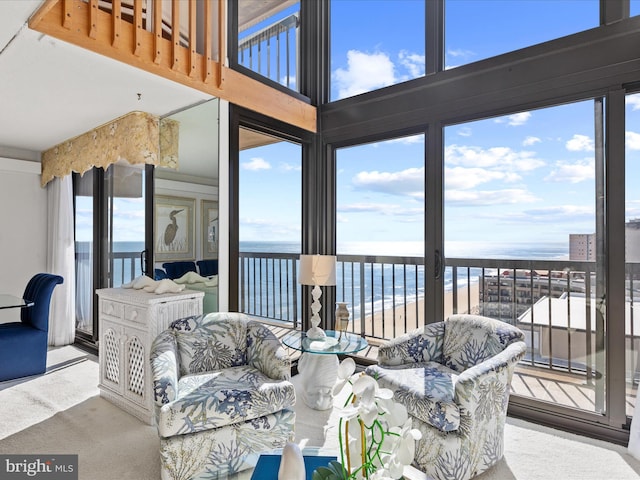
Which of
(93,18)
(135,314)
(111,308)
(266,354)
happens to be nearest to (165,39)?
(93,18)

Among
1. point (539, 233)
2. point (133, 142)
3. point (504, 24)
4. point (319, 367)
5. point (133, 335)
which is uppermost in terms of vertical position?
point (504, 24)

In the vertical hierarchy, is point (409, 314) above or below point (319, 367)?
above

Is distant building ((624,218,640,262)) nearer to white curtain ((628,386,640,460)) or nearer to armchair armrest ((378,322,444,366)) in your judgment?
white curtain ((628,386,640,460))

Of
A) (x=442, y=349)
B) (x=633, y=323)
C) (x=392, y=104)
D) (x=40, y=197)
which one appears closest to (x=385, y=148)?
(x=392, y=104)

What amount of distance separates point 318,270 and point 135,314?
1364 millimetres

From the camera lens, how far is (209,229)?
297cm

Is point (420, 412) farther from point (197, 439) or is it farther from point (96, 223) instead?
point (96, 223)

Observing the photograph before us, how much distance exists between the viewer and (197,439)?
5.98 ft

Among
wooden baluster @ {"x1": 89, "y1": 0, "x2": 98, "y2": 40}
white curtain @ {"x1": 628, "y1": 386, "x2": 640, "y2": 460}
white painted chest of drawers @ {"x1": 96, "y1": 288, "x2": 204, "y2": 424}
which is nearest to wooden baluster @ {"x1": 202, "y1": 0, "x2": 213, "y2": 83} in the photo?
wooden baluster @ {"x1": 89, "y1": 0, "x2": 98, "y2": 40}

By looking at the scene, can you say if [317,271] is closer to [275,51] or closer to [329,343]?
[329,343]

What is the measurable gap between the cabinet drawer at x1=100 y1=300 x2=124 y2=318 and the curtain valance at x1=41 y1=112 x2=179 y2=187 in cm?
116

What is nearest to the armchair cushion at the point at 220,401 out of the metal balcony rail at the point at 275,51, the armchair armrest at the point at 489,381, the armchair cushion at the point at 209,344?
the armchair cushion at the point at 209,344

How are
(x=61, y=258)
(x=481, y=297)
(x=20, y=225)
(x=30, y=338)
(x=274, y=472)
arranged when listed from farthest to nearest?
(x=61, y=258)
(x=20, y=225)
(x=30, y=338)
(x=481, y=297)
(x=274, y=472)

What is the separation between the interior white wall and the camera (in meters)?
4.11
